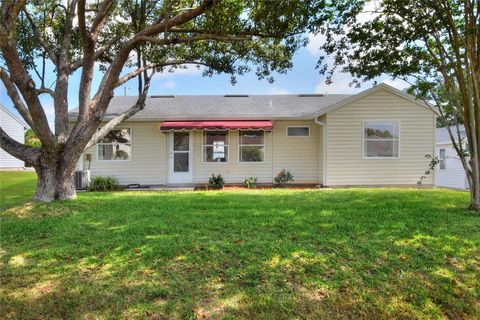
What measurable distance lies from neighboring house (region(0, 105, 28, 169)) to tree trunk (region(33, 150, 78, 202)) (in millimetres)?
20855

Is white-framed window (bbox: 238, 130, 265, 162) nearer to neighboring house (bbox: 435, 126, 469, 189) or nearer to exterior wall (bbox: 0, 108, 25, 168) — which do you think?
neighboring house (bbox: 435, 126, 469, 189)

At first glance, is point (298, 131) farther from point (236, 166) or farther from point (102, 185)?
point (102, 185)

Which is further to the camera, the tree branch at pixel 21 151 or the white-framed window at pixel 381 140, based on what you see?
the white-framed window at pixel 381 140

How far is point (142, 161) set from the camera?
536 inches

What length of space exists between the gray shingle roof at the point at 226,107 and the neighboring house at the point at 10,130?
14.7m

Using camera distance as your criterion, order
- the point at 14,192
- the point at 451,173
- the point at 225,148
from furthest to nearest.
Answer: the point at 451,173 < the point at 225,148 < the point at 14,192

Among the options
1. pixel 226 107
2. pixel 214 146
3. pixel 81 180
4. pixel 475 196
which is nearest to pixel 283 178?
pixel 214 146

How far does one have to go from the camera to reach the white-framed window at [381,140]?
12523 millimetres

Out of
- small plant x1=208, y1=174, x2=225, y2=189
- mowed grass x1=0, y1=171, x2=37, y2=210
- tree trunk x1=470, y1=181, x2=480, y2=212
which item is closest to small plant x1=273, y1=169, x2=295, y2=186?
small plant x1=208, y1=174, x2=225, y2=189

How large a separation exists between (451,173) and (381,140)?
35.2ft

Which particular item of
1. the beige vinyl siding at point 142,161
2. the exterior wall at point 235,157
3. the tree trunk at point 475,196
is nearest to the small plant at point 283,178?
the exterior wall at point 235,157

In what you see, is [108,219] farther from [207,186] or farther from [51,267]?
[207,186]

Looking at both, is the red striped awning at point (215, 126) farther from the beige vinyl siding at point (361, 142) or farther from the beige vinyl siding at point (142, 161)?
the beige vinyl siding at point (361, 142)

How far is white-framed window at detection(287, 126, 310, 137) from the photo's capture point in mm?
13727
